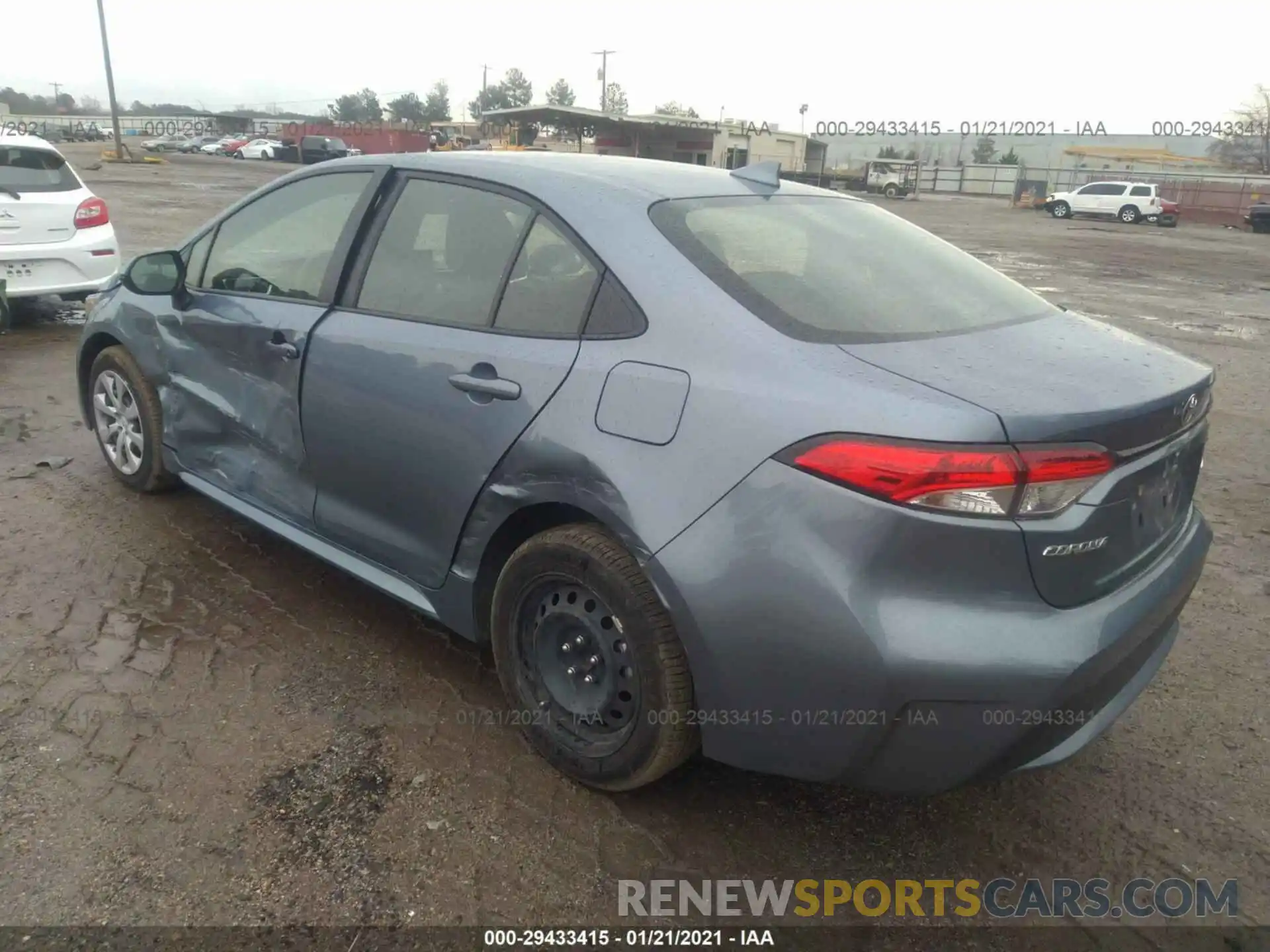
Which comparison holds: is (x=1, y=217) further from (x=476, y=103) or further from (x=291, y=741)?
(x=476, y=103)

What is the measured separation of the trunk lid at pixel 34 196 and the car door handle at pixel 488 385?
21.9 feet

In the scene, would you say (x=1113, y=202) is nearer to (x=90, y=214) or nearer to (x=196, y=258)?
(x=90, y=214)

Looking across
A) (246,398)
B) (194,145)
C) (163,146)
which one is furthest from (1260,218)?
(163,146)

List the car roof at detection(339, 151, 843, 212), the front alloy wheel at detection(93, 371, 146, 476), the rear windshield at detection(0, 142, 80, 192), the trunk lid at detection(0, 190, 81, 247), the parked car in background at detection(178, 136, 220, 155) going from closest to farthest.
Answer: the car roof at detection(339, 151, 843, 212)
the front alloy wheel at detection(93, 371, 146, 476)
the trunk lid at detection(0, 190, 81, 247)
the rear windshield at detection(0, 142, 80, 192)
the parked car in background at detection(178, 136, 220, 155)

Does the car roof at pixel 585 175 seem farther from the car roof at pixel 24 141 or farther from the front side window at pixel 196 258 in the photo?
the car roof at pixel 24 141

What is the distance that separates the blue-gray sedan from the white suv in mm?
39848

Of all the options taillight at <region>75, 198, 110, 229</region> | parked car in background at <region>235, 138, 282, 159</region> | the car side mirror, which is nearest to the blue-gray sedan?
the car side mirror

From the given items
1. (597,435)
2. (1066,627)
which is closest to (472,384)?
(597,435)

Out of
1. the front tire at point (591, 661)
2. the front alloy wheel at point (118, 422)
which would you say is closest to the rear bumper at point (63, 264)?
the front alloy wheel at point (118, 422)

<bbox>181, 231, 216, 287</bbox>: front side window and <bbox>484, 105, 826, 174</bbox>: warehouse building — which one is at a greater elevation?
<bbox>484, 105, 826, 174</bbox>: warehouse building

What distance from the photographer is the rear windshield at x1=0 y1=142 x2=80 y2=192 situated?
7.58 meters

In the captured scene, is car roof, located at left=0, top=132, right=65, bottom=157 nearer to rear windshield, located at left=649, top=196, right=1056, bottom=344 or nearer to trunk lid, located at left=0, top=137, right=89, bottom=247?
A: trunk lid, located at left=0, top=137, right=89, bottom=247

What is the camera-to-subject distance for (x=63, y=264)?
7738 millimetres

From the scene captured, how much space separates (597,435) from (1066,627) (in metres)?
1.16
